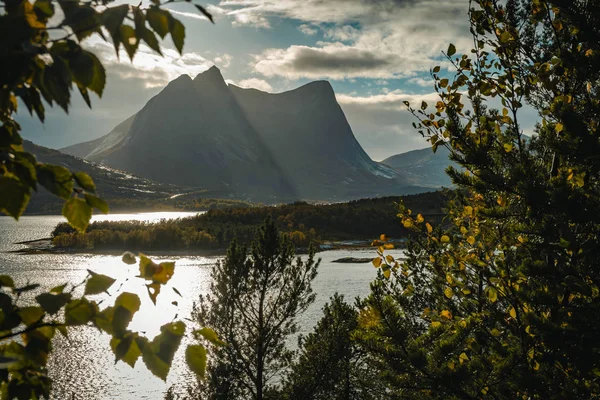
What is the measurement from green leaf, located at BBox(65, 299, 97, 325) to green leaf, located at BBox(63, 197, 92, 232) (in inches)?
15.3

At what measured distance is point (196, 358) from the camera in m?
1.78

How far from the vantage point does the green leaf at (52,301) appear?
1.59 metres

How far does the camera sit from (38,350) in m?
1.78

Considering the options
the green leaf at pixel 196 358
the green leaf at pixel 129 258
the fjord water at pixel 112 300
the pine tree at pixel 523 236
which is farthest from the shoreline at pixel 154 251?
the green leaf at pixel 196 358

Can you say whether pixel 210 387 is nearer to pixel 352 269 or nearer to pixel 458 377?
pixel 458 377

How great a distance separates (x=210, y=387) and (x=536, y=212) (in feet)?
53.3

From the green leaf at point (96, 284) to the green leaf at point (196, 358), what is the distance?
397mm

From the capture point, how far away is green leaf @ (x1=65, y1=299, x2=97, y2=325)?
65.5 inches

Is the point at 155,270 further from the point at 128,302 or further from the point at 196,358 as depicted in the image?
the point at 196,358

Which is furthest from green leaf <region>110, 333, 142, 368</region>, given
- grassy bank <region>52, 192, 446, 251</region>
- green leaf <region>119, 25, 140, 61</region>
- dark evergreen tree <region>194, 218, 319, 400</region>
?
grassy bank <region>52, 192, 446, 251</region>

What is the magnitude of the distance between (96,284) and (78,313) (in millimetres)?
117

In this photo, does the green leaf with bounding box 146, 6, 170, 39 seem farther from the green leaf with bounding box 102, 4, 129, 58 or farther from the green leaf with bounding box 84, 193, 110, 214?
the green leaf with bounding box 84, 193, 110, 214

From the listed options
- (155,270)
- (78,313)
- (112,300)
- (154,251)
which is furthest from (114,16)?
(154,251)

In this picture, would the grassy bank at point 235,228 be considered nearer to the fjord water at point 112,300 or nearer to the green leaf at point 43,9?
the fjord water at point 112,300
